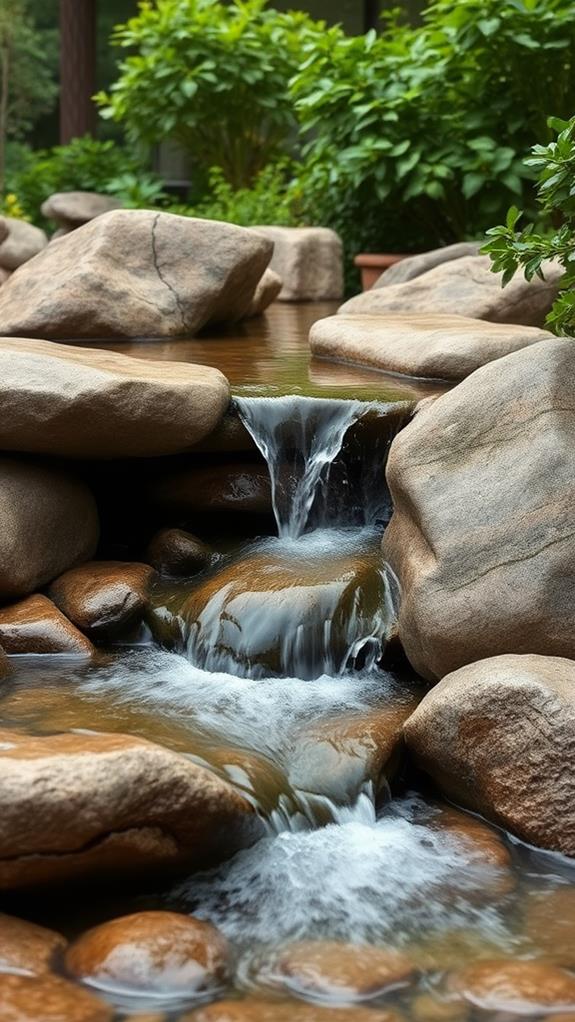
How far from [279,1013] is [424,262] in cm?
669

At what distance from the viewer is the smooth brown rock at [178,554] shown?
194 inches

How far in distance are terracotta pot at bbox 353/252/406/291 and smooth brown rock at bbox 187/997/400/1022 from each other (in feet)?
25.7

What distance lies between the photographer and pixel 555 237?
14.1 ft

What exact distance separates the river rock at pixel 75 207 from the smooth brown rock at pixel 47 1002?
1003cm

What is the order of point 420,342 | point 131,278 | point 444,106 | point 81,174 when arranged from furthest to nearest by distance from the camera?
1. point 81,174
2. point 444,106
3. point 131,278
4. point 420,342

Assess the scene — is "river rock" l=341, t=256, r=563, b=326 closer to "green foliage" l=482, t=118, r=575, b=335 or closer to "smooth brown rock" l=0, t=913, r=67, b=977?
"green foliage" l=482, t=118, r=575, b=335

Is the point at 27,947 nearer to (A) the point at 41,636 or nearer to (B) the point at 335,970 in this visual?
(B) the point at 335,970

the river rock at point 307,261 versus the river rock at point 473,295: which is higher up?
the river rock at point 473,295

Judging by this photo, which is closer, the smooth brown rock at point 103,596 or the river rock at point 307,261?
the smooth brown rock at point 103,596

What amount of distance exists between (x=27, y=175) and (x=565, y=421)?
11112 millimetres

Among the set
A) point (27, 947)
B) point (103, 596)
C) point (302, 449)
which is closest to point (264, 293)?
point (302, 449)

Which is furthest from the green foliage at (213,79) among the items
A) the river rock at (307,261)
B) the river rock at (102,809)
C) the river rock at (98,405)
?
the river rock at (102,809)

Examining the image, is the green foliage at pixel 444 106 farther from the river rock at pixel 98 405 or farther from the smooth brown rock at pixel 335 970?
the smooth brown rock at pixel 335 970

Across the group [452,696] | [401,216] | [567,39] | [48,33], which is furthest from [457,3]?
[48,33]
